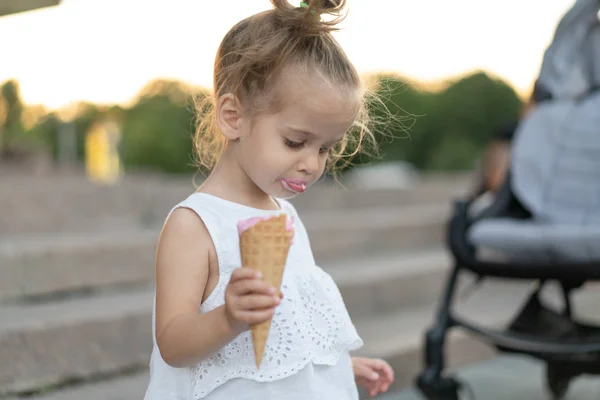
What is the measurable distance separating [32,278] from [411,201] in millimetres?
5523

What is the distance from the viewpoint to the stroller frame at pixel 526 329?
2.55m

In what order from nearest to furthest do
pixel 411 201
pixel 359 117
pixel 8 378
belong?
1. pixel 359 117
2. pixel 8 378
3. pixel 411 201


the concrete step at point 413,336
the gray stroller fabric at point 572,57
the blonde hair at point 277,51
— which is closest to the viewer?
the blonde hair at point 277,51

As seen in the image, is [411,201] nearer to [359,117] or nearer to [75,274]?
[75,274]

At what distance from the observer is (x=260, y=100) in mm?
1282

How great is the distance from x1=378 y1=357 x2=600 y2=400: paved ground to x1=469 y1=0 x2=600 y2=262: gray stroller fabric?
78cm

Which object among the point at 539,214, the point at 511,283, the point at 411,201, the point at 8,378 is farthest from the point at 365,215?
the point at 8,378

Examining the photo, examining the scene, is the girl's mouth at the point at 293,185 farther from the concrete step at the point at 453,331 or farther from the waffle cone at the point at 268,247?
the concrete step at the point at 453,331

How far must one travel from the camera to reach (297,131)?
4.12ft

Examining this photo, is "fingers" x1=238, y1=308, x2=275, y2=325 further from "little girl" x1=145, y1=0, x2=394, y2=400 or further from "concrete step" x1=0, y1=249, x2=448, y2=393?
"concrete step" x1=0, y1=249, x2=448, y2=393

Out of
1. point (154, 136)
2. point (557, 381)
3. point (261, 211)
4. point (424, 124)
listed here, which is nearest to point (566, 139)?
point (557, 381)

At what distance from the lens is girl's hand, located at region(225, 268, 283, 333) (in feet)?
3.48

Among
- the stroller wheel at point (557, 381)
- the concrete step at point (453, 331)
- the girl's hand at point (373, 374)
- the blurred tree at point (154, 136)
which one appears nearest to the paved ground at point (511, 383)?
the concrete step at point (453, 331)

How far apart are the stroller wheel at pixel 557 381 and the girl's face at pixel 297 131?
197 centimetres
